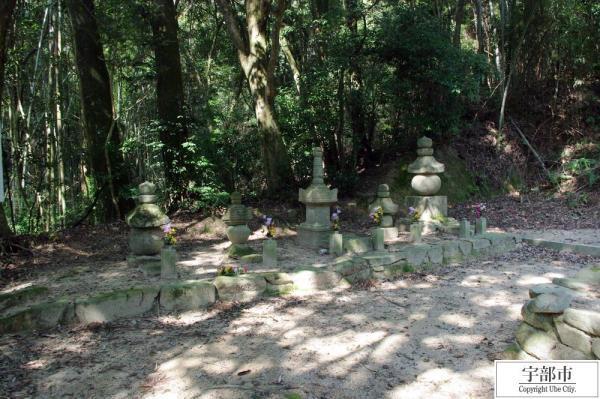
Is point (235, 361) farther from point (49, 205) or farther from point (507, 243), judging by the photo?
point (49, 205)

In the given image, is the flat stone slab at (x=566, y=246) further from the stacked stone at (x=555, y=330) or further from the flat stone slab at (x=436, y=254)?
the stacked stone at (x=555, y=330)

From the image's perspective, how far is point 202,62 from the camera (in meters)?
14.4

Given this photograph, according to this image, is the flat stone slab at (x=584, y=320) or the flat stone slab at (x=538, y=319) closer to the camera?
the flat stone slab at (x=584, y=320)

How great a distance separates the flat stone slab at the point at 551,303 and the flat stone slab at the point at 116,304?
363 cm

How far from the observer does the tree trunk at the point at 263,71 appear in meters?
9.66

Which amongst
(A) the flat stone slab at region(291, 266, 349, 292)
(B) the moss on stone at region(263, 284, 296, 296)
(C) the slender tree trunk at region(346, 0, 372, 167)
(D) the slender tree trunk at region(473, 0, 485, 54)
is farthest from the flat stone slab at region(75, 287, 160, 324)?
(D) the slender tree trunk at region(473, 0, 485, 54)

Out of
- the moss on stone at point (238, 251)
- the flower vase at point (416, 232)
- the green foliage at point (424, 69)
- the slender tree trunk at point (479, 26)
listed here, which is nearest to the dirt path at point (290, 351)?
the moss on stone at point (238, 251)

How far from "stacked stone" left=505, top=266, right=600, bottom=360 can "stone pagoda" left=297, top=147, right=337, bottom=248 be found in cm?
417

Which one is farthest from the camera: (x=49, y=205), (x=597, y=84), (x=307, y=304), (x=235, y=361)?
(x=597, y=84)


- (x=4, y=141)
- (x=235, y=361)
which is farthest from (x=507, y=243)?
(x=4, y=141)

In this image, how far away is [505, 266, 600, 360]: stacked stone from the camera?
3.29m

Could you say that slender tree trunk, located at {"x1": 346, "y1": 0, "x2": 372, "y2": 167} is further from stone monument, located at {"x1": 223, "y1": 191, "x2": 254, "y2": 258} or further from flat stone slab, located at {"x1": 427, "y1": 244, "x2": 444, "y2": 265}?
stone monument, located at {"x1": 223, "y1": 191, "x2": 254, "y2": 258}

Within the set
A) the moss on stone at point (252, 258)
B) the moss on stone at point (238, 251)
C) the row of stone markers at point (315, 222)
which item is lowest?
the moss on stone at point (252, 258)

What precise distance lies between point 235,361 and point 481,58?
9.41 metres
